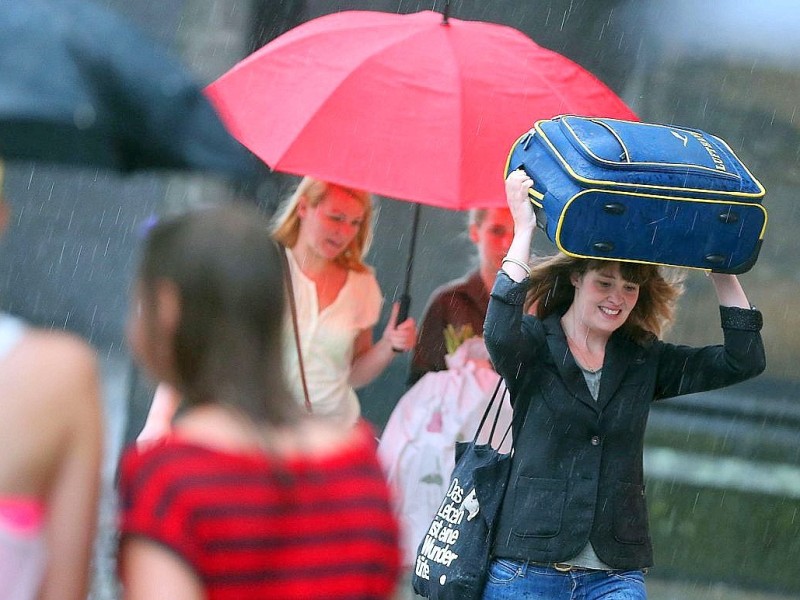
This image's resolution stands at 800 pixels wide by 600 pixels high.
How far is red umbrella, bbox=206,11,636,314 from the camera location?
16.0 feet

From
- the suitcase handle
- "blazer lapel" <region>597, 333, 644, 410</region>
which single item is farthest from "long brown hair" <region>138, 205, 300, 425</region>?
"blazer lapel" <region>597, 333, 644, 410</region>

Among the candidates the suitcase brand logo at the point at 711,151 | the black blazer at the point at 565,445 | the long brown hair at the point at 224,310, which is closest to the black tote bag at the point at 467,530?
the black blazer at the point at 565,445

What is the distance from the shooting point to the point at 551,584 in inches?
166

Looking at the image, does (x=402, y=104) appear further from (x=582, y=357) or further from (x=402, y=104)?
(x=582, y=357)

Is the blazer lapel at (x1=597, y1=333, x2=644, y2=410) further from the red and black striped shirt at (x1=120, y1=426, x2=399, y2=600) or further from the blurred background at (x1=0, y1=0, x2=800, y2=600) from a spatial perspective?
the blurred background at (x1=0, y1=0, x2=800, y2=600)

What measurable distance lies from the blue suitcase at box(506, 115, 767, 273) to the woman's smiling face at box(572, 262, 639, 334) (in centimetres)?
23

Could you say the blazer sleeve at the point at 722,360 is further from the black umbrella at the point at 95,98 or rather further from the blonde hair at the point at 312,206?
the black umbrella at the point at 95,98

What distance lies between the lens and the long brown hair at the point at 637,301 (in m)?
4.52

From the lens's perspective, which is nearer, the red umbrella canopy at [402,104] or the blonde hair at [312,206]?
the red umbrella canopy at [402,104]

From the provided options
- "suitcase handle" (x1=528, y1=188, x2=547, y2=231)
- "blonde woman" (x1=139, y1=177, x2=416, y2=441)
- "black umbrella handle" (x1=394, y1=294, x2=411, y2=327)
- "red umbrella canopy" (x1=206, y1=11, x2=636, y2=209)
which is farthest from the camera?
"black umbrella handle" (x1=394, y1=294, x2=411, y2=327)

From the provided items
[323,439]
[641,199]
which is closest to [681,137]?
[641,199]

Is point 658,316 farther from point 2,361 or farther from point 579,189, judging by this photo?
point 2,361

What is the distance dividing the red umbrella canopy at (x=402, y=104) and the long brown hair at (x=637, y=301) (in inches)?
16.0

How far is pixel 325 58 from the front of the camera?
5.19 metres
